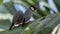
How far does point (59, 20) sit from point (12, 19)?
589mm

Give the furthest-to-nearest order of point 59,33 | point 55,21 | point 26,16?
1. point 26,16
2. point 55,21
3. point 59,33

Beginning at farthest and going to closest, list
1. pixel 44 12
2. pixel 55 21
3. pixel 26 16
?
pixel 26 16 < pixel 44 12 < pixel 55 21

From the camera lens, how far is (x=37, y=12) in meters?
1.20

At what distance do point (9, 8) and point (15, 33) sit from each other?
55 centimetres

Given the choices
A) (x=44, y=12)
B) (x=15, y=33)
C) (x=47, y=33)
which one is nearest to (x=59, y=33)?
(x=47, y=33)

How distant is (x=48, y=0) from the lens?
4.21ft

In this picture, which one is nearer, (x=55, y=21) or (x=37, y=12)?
(x=55, y=21)

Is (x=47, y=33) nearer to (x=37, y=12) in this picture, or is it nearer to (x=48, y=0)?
(x=37, y=12)

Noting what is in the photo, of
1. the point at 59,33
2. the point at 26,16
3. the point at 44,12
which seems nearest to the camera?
the point at 59,33

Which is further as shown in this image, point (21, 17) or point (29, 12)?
point (29, 12)

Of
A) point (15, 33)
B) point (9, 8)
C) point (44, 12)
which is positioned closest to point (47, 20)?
point (15, 33)

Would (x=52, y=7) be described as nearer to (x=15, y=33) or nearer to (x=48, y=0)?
(x=48, y=0)

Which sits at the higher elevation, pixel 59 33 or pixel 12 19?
pixel 59 33

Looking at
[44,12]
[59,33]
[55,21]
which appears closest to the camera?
[59,33]
